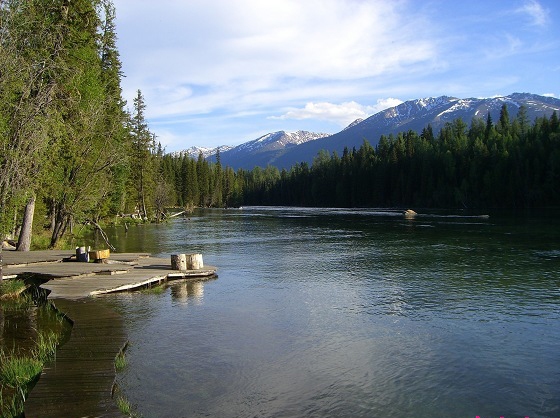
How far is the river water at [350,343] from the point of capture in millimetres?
9836

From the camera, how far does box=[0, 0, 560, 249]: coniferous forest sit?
Result: 15305 millimetres

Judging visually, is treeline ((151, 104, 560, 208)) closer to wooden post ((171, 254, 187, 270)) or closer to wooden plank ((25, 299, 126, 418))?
wooden post ((171, 254, 187, 270))

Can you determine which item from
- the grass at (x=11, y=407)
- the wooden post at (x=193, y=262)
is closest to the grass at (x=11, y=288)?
the wooden post at (x=193, y=262)

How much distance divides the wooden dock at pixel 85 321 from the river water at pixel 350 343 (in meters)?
0.74

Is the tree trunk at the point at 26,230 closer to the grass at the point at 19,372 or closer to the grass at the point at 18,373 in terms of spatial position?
the grass at the point at 18,373

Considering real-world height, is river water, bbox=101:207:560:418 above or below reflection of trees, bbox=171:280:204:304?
below

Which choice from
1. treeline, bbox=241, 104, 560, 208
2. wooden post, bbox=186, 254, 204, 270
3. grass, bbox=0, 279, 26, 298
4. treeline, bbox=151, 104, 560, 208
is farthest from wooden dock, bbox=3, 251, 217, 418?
treeline, bbox=241, 104, 560, 208

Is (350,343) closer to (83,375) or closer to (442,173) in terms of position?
(83,375)

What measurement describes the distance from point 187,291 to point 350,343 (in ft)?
30.9

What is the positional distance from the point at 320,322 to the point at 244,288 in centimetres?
653

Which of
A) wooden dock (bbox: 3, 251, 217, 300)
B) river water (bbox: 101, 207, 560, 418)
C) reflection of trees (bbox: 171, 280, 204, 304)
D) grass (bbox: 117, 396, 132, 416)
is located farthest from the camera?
reflection of trees (bbox: 171, 280, 204, 304)

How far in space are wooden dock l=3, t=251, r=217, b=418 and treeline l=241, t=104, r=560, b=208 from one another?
10688cm

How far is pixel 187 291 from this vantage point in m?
20.9

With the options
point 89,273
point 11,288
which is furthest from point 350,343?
point 89,273
